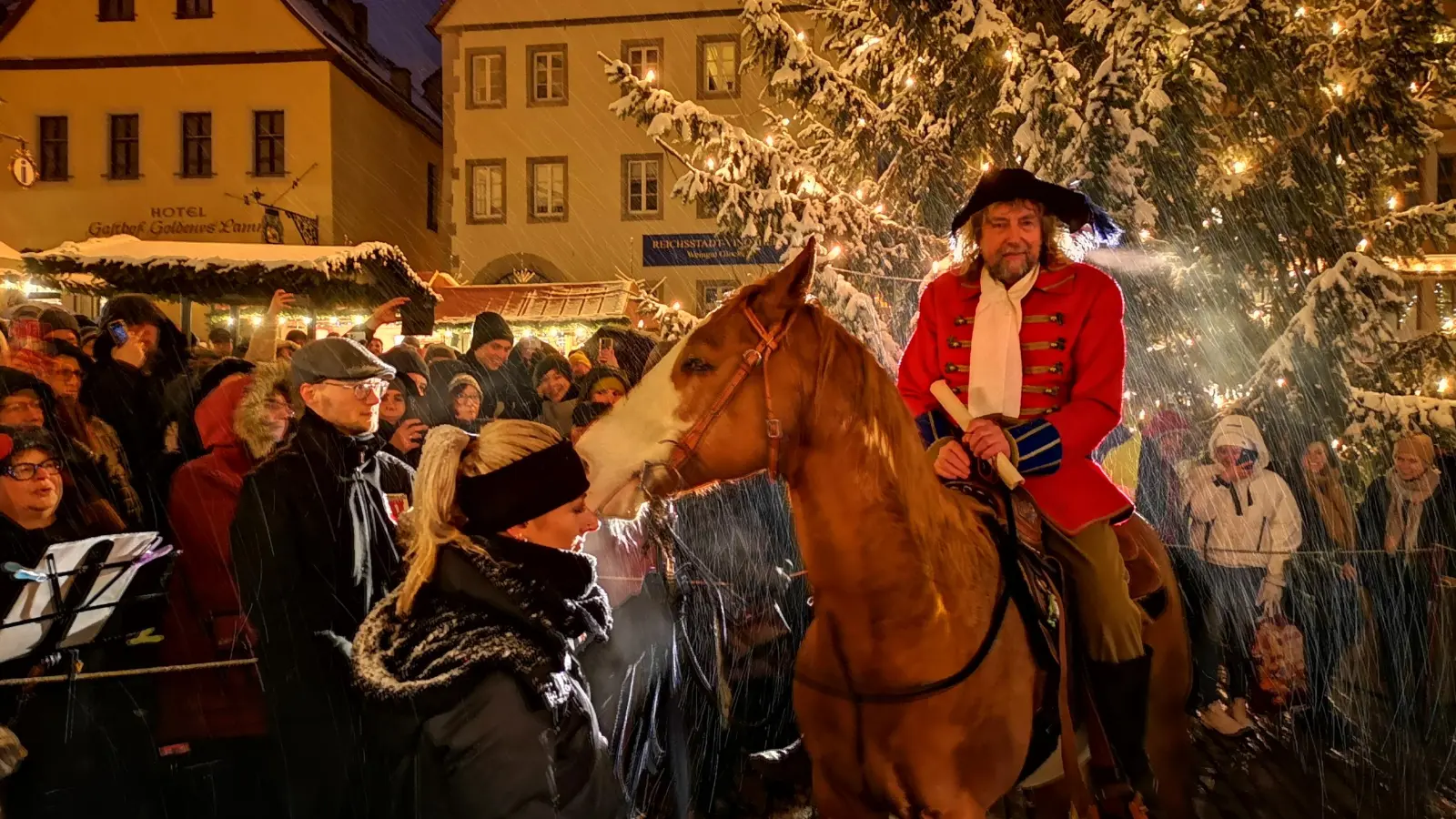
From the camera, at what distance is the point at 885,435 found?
2.74 m

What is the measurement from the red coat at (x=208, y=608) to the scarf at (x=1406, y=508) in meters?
7.92

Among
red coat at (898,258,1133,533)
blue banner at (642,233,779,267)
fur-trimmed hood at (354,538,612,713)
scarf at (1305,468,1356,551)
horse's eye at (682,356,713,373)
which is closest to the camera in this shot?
fur-trimmed hood at (354,538,612,713)

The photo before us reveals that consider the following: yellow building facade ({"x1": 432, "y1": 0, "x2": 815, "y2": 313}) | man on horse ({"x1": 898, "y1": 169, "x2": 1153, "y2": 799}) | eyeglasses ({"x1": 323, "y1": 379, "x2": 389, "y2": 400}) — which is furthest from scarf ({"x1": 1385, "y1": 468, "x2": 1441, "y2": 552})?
yellow building facade ({"x1": 432, "y1": 0, "x2": 815, "y2": 313})

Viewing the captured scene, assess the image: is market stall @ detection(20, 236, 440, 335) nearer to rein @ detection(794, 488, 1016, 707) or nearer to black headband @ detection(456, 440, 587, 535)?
black headband @ detection(456, 440, 587, 535)

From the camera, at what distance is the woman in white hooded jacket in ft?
22.2

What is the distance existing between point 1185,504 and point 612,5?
22526 mm

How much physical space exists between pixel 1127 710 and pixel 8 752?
419 cm

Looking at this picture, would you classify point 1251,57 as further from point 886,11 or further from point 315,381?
point 315,381

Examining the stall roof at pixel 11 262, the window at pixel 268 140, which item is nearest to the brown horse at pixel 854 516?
the stall roof at pixel 11 262

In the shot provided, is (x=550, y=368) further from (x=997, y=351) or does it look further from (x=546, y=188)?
(x=546, y=188)

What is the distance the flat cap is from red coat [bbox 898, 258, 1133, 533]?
2.43 m

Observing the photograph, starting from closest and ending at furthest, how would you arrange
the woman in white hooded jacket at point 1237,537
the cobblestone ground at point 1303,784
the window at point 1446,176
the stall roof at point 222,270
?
the cobblestone ground at point 1303,784
the woman in white hooded jacket at point 1237,537
the stall roof at point 222,270
the window at point 1446,176

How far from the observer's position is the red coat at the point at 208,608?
165 inches

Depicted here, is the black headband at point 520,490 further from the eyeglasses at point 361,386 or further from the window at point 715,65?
the window at point 715,65
